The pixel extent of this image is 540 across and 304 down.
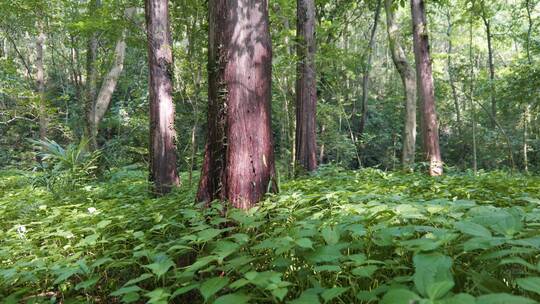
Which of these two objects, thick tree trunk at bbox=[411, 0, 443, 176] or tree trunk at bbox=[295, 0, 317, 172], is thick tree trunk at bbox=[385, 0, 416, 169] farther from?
tree trunk at bbox=[295, 0, 317, 172]

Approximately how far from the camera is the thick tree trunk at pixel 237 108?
120 inches

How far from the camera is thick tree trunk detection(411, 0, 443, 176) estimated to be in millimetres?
7066

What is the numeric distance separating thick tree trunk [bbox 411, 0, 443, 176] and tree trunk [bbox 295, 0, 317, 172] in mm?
1945

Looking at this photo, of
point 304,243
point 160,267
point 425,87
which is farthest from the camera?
point 425,87

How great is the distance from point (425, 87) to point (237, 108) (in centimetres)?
533

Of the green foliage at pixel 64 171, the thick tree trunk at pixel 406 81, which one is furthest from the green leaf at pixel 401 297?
the thick tree trunk at pixel 406 81

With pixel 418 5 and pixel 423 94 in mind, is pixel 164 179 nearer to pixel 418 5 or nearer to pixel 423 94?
pixel 423 94

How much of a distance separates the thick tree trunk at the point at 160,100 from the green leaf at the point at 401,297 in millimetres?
5429

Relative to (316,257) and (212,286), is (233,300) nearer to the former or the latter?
(212,286)

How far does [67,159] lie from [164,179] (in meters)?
1.51

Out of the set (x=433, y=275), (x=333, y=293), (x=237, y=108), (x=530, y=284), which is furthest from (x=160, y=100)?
(x=530, y=284)

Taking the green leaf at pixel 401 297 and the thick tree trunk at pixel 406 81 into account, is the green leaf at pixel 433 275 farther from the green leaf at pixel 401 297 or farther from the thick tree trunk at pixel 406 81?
the thick tree trunk at pixel 406 81

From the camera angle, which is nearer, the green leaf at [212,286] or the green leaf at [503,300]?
the green leaf at [503,300]

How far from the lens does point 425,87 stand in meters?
7.27
